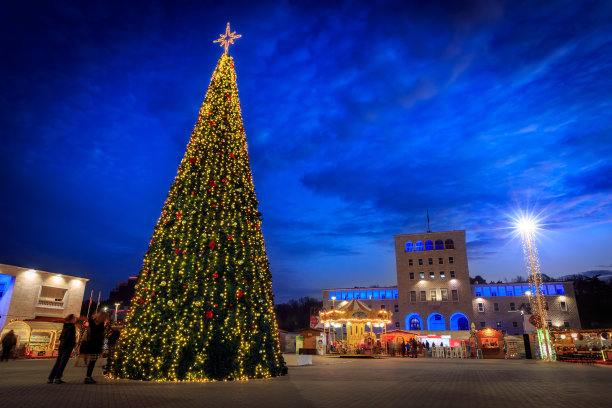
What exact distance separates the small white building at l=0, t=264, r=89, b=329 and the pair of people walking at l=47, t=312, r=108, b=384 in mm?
22873

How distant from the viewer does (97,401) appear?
566 cm

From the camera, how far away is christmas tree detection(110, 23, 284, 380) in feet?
27.2

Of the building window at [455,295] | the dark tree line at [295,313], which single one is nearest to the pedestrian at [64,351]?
the building window at [455,295]

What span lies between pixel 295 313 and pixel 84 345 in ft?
317

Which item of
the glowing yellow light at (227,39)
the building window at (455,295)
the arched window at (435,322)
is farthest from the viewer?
the arched window at (435,322)

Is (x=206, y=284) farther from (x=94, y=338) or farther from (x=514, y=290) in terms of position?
(x=514, y=290)

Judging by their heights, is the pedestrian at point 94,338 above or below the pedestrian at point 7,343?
above

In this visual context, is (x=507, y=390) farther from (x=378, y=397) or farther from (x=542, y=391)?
(x=378, y=397)

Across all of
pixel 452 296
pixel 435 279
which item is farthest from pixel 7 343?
pixel 452 296

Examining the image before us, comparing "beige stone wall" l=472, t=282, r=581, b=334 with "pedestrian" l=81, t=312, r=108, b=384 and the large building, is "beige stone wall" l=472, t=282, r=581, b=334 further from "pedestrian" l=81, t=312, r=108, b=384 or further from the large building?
"pedestrian" l=81, t=312, r=108, b=384

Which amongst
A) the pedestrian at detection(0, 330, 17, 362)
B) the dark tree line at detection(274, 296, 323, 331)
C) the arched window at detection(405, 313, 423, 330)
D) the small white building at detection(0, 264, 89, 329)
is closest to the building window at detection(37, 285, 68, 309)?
the small white building at detection(0, 264, 89, 329)

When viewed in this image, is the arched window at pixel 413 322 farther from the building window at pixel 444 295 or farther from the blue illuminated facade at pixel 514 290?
the blue illuminated facade at pixel 514 290

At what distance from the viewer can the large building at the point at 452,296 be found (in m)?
50.2

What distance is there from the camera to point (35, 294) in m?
26.6
